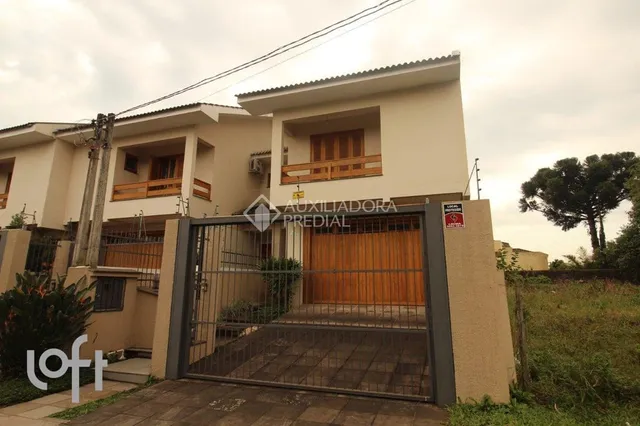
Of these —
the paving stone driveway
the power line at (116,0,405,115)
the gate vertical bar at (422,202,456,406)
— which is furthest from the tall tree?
the paving stone driveway

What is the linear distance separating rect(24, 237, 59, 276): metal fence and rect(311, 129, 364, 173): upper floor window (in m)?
7.19

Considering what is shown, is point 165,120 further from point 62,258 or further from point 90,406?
point 90,406

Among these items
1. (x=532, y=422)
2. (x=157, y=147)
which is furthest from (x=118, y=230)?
(x=532, y=422)

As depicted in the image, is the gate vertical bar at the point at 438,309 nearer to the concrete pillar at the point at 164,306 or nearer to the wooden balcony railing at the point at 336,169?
the concrete pillar at the point at 164,306

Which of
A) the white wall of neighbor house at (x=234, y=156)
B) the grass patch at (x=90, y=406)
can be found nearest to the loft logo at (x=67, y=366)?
the grass patch at (x=90, y=406)

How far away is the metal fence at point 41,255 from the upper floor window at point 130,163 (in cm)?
658

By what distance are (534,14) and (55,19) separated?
8647mm

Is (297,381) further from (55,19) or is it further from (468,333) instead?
(55,19)

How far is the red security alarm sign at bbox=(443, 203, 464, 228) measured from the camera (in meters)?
4.03

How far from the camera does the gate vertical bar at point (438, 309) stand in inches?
149

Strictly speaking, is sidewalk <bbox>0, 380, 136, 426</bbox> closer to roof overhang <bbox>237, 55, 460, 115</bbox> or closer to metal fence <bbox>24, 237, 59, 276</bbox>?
metal fence <bbox>24, 237, 59, 276</bbox>

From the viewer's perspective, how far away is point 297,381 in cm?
462

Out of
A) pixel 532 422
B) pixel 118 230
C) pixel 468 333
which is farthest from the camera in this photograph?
pixel 118 230

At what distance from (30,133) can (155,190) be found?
17.3 ft
